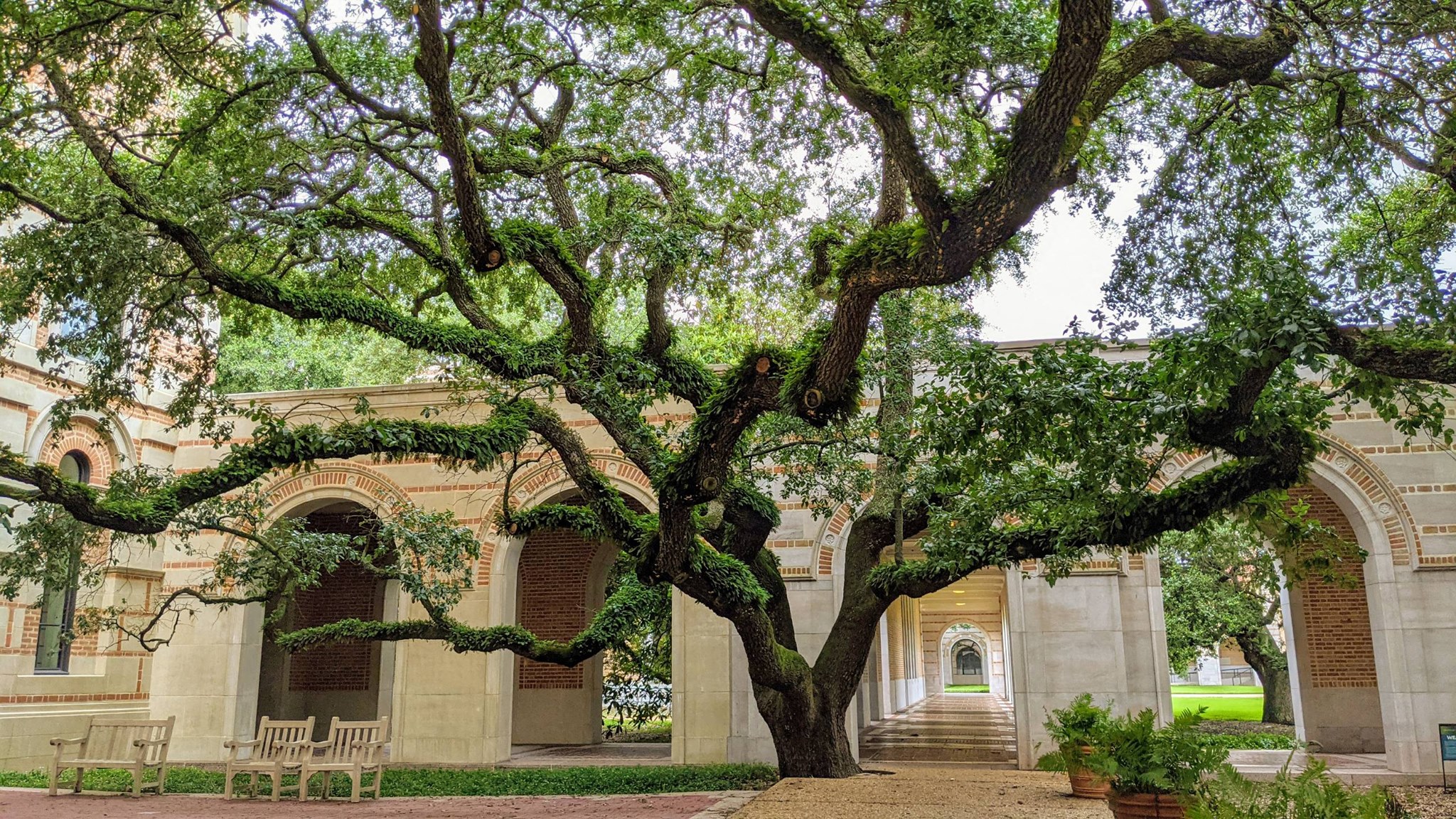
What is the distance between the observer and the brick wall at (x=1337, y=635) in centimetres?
1545

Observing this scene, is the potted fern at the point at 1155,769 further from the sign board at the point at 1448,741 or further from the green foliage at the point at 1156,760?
the sign board at the point at 1448,741

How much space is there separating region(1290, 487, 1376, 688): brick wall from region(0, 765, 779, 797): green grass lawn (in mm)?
9113

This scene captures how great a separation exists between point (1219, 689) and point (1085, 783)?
146ft

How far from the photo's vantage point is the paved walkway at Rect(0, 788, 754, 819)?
367 inches

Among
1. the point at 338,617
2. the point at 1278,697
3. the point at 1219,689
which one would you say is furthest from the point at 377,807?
the point at 1219,689

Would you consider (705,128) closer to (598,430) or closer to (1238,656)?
(598,430)

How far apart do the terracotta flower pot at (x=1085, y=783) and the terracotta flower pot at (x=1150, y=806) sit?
6.92ft

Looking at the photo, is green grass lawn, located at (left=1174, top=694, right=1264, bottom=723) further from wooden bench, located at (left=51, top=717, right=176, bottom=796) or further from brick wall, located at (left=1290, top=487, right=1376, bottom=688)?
wooden bench, located at (left=51, top=717, right=176, bottom=796)

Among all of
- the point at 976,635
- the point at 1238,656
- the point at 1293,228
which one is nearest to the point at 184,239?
the point at 1293,228

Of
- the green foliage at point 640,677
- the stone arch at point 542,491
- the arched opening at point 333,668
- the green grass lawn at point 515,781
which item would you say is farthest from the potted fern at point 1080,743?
the arched opening at point 333,668

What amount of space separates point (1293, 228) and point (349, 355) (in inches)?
821

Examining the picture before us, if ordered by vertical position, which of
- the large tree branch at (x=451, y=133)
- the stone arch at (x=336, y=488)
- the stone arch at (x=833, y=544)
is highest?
the large tree branch at (x=451, y=133)

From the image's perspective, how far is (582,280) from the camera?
9375 mm

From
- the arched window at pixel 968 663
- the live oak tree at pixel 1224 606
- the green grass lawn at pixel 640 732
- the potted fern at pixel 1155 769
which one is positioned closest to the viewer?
the potted fern at pixel 1155 769
